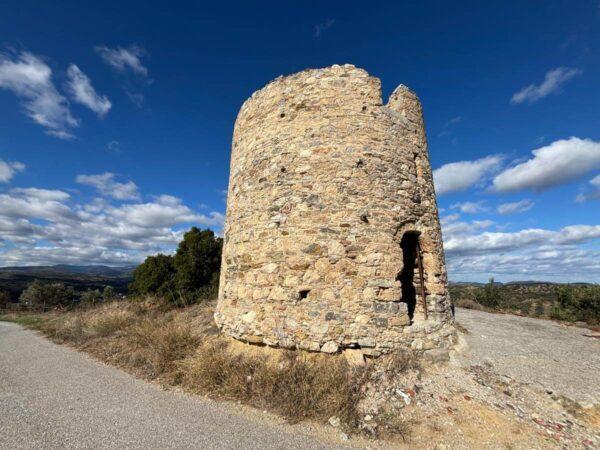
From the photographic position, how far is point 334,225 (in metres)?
5.71

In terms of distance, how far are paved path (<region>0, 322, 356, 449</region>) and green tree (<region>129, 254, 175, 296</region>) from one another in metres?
9.86

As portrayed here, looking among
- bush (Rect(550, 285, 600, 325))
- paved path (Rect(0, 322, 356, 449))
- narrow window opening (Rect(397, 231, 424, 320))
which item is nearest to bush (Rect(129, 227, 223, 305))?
paved path (Rect(0, 322, 356, 449))

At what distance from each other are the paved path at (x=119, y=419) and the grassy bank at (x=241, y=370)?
268 millimetres

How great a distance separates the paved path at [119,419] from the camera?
3.34 m

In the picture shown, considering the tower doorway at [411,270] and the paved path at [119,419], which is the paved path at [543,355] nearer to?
the tower doorway at [411,270]

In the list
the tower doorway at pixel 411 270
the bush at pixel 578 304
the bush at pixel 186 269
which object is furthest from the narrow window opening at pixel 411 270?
the bush at pixel 186 269

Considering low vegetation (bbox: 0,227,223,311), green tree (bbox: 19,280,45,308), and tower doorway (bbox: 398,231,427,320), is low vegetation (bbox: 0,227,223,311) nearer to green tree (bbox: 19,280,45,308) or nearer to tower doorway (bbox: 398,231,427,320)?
tower doorway (bbox: 398,231,427,320)

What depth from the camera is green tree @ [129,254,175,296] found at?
15.3 m

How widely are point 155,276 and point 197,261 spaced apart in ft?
8.93

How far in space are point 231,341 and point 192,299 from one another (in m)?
7.97

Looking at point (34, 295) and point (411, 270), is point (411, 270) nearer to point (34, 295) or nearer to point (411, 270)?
point (411, 270)

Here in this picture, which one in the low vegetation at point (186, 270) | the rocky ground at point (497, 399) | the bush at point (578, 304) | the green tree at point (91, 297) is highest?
the low vegetation at point (186, 270)

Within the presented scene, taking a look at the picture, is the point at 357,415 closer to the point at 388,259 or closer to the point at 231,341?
the point at 388,259

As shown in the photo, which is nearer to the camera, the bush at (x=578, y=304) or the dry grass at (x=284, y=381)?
the dry grass at (x=284, y=381)
